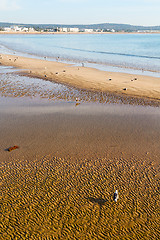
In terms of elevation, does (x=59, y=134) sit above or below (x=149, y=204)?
above

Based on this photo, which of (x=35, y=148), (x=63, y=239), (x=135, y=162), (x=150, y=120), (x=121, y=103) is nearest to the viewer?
(x=63, y=239)

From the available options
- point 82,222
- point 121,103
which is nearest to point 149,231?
point 82,222

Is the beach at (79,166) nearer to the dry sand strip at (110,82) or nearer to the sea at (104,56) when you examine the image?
the dry sand strip at (110,82)

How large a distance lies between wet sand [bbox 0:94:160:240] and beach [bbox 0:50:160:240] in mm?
38

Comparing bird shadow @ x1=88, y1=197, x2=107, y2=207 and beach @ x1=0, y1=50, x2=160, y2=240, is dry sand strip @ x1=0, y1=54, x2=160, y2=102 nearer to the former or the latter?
beach @ x1=0, y1=50, x2=160, y2=240

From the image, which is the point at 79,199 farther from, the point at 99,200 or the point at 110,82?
the point at 110,82

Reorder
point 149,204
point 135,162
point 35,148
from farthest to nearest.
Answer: point 35,148, point 135,162, point 149,204

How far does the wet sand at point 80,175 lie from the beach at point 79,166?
4 cm

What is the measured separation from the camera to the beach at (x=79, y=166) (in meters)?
8.09

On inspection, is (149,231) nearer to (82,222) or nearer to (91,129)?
(82,222)

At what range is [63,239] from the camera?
24.6 feet

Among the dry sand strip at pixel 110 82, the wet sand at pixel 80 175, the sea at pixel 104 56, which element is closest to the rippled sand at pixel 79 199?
the wet sand at pixel 80 175

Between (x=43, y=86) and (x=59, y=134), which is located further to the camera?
(x=43, y=86)

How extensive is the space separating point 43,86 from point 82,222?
2154cm
